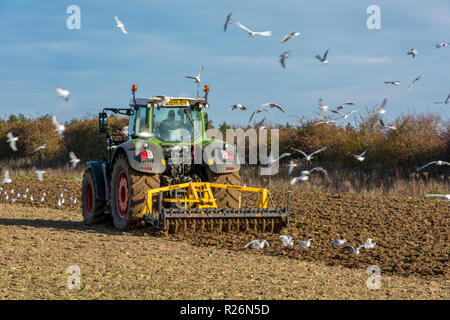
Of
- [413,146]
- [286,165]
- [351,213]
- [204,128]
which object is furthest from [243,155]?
[204,128]

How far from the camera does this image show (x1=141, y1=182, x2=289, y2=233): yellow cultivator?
9.31 metres

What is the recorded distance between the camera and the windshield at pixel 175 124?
1019 centimetres

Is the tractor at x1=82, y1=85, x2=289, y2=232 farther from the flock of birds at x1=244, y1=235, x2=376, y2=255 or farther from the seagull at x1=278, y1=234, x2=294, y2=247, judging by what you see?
the seagull at x1=278, y1=234, x2=294, y2=247

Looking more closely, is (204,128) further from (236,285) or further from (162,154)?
(236,285)

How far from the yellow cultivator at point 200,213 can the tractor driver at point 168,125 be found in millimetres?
993

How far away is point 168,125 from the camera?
10.3 metres

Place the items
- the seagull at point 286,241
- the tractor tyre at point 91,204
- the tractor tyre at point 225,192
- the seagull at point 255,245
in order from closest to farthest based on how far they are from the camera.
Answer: the seagull at point 255,245 < the seagull at point 286,241 < the tractor tyre at point 225,192 < the tractor tyre at point 91,204

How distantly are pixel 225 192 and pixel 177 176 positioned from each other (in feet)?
2.93

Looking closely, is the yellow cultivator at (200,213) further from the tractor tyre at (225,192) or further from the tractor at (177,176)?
the tractor tyre at (225,192)

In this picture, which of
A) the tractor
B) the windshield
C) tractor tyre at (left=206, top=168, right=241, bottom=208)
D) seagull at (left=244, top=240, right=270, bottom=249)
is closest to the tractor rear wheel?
the tractor

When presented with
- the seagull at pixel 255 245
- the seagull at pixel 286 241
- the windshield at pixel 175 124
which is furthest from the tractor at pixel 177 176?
the seagull at pixel 286 241

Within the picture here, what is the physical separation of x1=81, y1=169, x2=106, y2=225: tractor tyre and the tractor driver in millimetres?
2308

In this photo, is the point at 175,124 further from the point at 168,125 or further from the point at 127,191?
the point at 127,191
